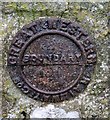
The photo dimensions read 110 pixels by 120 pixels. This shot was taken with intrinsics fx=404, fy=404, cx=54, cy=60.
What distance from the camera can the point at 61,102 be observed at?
2020 mm

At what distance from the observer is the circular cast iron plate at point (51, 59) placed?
1997 mm

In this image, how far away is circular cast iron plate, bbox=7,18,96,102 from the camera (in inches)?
78.6

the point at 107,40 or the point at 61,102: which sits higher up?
the point at 107,40

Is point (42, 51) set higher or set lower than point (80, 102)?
higher

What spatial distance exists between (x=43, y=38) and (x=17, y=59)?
165 millimetres

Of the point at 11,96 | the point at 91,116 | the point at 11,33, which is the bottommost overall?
the point at 91,116

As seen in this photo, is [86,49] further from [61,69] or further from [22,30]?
[22,30]

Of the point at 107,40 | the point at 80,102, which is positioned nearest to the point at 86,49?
the point at 107,40

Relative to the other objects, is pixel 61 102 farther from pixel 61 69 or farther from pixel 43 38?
pixel 43 38

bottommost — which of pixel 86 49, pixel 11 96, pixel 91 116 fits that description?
pixel 91 116

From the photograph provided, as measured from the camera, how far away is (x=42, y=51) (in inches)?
78.7

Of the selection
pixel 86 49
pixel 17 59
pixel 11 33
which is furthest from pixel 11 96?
pixel 86 49

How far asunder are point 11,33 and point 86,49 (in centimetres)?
38

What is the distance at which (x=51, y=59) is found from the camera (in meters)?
2.00
